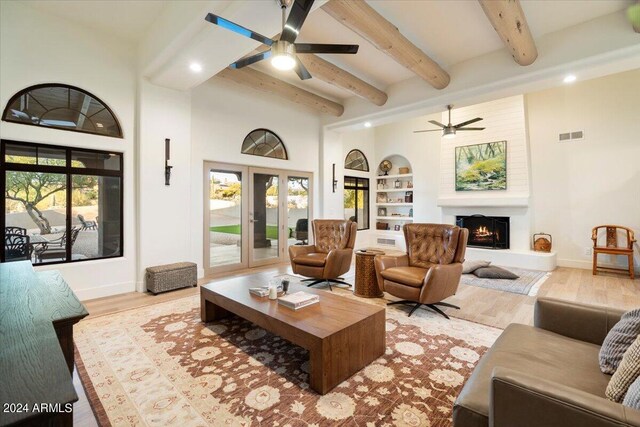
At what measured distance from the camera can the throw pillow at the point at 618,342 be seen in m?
1.37

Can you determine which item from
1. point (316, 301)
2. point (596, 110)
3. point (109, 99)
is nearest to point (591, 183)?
point (596, 110)

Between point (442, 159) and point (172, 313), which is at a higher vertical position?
point (442, 159)

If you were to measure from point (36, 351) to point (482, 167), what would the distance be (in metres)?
7.62

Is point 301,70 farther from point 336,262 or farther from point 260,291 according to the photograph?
point 336,262

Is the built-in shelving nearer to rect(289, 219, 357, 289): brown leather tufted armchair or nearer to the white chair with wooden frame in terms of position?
the white chair with wooden frame

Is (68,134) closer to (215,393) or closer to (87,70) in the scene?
(87,70)

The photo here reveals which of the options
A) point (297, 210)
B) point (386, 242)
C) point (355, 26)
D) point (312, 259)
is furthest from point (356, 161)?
point (355, 26)

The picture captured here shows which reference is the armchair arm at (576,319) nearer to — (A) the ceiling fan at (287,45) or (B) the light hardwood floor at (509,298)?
(B) the light hardwood floor at (509,298)

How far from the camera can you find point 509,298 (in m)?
4.05

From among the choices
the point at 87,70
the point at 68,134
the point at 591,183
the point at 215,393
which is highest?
the point at 87,70

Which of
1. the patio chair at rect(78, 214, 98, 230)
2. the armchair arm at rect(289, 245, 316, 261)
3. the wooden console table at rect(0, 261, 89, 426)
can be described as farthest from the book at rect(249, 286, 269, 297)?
the patio chair at rect(78, 214, 98, 230)

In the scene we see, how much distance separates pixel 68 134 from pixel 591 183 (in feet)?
28.5

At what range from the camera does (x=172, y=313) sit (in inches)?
134

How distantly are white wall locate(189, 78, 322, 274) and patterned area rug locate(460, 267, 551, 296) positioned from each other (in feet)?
13.1
